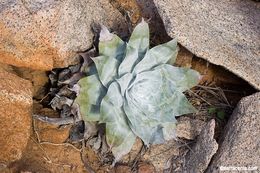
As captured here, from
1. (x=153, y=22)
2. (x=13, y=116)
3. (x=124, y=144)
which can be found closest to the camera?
(x=13, y=116)

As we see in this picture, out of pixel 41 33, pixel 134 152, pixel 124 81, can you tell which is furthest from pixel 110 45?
pixel 134 152

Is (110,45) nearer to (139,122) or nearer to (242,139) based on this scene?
(139,122)

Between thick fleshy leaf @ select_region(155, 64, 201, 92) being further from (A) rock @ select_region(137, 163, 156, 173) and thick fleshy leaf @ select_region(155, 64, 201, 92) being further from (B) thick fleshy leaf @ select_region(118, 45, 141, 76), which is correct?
(A) rock @ select_region(137, 163, 156, 173)

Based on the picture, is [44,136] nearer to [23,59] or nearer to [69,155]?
[69,155]

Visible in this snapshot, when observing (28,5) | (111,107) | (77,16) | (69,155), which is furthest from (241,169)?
(28,5)

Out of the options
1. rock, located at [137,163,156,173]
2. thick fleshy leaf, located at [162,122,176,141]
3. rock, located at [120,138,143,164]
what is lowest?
rock, located at [137,163,156,173]

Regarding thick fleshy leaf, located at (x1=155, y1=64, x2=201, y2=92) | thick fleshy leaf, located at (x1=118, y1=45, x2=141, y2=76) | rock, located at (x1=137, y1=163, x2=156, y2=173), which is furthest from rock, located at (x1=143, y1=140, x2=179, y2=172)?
thick fleshy leaf, located at (x1=118, y1=45, x2=141, y2=76)
